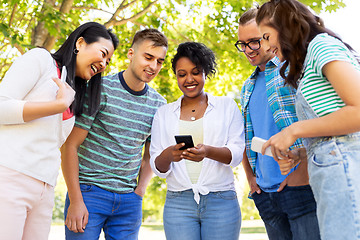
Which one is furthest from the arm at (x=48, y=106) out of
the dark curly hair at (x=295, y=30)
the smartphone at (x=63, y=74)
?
the dark curly hair at (x=295, y=30)

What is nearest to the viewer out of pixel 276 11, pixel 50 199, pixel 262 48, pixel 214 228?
pixel 276 11

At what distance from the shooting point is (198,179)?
107 inches

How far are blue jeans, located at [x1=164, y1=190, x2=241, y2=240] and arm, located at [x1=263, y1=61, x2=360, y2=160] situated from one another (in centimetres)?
108

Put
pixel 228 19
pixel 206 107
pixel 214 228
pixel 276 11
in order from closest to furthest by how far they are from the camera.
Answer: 1. pixel 276 11
2. pixel 214 228
3. pixel 206 107
4. pixel 228 19

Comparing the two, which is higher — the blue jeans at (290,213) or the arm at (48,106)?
the arm at (48,106)

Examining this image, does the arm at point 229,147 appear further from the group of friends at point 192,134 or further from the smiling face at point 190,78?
the smiling face at point 190,78

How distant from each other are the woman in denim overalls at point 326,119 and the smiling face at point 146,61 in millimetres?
1469

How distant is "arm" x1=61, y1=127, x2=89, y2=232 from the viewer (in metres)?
2.76

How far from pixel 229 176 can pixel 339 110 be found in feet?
4.17

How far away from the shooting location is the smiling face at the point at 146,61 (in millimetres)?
3170

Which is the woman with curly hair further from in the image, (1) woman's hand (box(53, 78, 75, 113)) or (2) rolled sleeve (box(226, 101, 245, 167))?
(1) woman's hand (box(53, 78, 75, 113))

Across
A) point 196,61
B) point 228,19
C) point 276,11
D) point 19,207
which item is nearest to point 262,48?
point 196,61

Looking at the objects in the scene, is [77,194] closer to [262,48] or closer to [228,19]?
[262,48]

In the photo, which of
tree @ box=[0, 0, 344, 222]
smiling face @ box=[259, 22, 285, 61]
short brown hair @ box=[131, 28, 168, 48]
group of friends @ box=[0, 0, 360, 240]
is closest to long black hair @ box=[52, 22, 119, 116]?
group of friends @ box=[0, 0, 360, 240]
